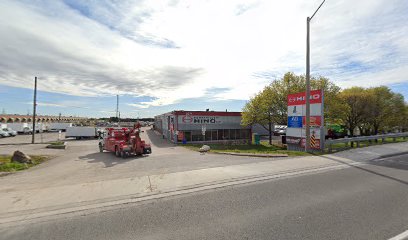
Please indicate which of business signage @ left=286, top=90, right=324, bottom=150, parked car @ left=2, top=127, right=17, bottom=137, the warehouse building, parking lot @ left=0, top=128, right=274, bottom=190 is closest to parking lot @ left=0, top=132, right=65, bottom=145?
parked car @ left=2, top=127, right=17, bottom=137

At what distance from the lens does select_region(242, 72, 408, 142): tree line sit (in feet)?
104

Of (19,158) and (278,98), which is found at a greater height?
(278,98)

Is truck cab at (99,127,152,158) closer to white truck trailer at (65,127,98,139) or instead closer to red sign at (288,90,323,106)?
red sign at (288,90,323,106)

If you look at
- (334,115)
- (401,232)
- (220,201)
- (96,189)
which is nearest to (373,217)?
(401,232)

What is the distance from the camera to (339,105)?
30625mm

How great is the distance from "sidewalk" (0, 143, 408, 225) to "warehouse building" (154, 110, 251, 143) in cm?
2091

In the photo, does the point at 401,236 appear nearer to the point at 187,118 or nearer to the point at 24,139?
the point at 187,118

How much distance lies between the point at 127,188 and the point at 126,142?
1134cm

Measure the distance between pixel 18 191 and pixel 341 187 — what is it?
10.6m

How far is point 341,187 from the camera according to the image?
752 centimetres

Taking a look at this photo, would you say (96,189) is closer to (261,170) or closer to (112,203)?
(112,203)

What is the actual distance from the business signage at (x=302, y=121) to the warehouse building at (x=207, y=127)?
1381 centimetres

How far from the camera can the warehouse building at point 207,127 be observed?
32438 millimetres

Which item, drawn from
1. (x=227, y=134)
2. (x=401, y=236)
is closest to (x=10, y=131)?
(x=227, y=134)
